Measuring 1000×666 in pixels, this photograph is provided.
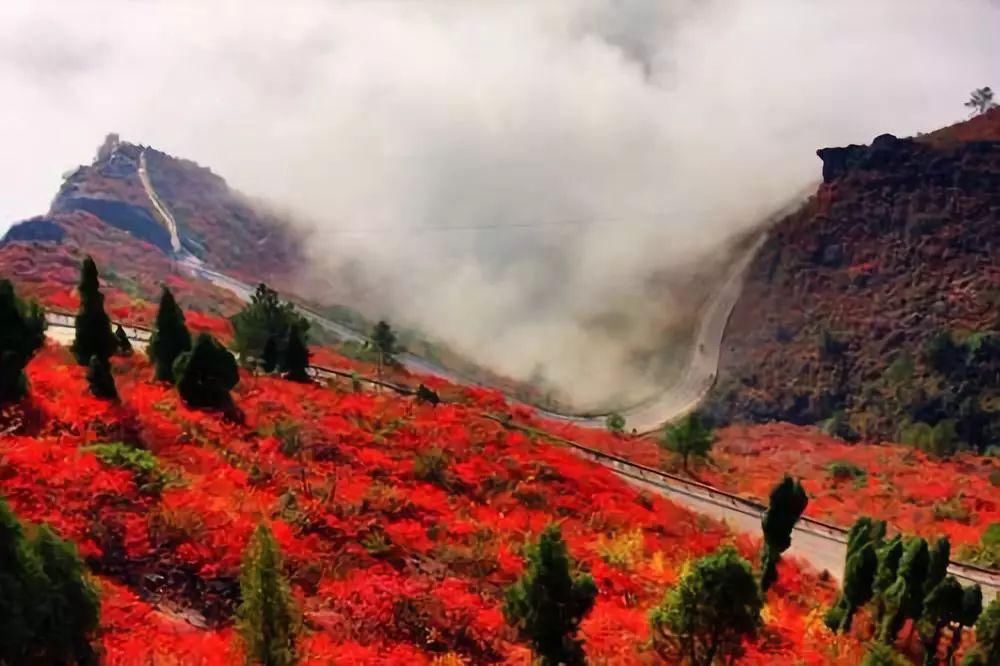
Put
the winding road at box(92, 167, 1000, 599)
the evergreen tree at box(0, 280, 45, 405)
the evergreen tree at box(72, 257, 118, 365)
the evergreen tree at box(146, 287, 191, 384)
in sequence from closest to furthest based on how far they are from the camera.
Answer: the evergreen tree at box(0, 280, 45, 405) → the evergreen tree at box(72, 257, 118, 365) → the evergreen tree at box(146, 287, 191, 384) → the winding road at box(92, 167, 1000, 599)

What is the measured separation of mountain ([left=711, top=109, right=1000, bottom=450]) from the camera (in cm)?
10900

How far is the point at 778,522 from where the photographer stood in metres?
30.9

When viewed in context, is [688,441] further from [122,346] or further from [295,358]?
[122,346]

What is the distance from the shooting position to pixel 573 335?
141125 mm

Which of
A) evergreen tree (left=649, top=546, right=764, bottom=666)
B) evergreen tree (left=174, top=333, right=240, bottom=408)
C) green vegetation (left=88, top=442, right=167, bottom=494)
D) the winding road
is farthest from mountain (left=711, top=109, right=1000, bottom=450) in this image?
green vegetation (left=88, top=442, right=167, bottom=494)

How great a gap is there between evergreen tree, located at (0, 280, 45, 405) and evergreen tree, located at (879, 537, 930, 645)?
29.3 meters

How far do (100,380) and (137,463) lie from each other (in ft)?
24.9

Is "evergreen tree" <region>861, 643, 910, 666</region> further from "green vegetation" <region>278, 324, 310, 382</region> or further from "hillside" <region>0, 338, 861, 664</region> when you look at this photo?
"green vegetation" <region>278, 324, 310, 382</region>

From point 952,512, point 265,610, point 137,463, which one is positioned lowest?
point 137,463

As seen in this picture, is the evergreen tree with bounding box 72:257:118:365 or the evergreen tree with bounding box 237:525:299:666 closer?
the evergreen tree with bounding box 237:525:299:666

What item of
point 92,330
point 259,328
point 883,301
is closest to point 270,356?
point 259,328

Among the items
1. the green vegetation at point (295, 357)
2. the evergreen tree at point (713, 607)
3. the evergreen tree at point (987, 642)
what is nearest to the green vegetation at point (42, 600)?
the evergreen tree at point (713, 607)

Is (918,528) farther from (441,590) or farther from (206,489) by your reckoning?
(206,489)

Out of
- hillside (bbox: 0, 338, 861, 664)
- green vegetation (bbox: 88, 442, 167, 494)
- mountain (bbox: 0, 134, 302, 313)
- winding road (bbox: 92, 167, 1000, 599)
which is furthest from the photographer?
mountain (bbox: 0, 134, 302, 313)
